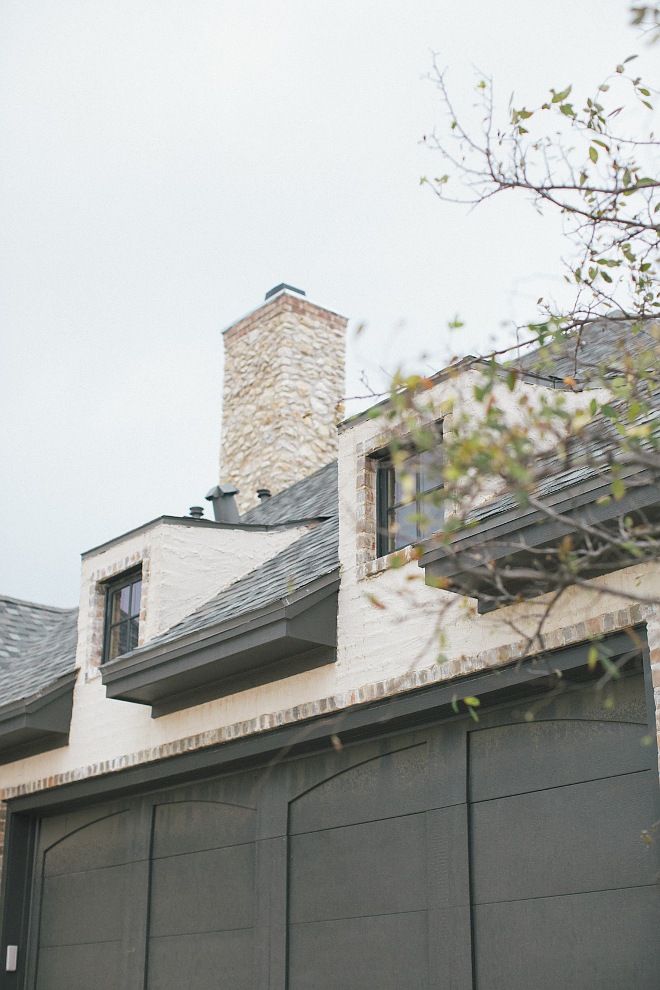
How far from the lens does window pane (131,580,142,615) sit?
1166cm

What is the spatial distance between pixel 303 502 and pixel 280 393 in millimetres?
4465

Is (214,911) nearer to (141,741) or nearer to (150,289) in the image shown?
(141,741)

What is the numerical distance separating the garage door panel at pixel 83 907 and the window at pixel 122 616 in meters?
2.20

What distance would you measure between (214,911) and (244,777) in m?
1.10

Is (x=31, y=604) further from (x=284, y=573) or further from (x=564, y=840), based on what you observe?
(x=564, y=840)

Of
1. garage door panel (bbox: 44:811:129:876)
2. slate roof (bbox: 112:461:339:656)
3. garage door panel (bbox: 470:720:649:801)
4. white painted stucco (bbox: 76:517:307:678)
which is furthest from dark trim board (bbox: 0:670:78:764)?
garage door panel (bbox: 470:720:649:801)

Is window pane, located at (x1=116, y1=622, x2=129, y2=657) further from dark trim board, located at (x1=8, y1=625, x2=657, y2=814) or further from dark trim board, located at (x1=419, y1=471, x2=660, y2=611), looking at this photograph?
dark trim board, located at (x1=419, y1=471, x2=660, y2=611)

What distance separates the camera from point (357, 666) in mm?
8219

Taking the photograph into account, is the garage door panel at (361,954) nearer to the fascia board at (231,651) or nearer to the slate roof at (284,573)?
the fascia board at (231,651)

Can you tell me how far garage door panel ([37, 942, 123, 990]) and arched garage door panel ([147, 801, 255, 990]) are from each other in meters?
0.60

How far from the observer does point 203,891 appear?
9305 mm

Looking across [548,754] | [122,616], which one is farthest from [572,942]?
[122,616]

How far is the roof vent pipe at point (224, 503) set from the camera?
46.6 ft

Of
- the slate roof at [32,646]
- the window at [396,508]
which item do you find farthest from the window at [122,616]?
the window at [396,508]
